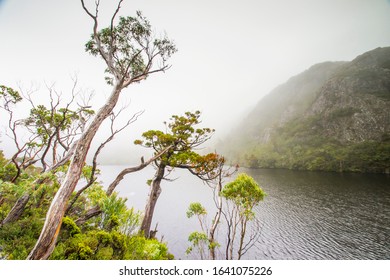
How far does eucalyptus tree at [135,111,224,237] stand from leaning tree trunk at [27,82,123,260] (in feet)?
16.2

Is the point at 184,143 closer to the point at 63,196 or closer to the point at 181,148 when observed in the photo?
the point at 181,148

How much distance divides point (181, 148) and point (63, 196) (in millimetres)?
6864

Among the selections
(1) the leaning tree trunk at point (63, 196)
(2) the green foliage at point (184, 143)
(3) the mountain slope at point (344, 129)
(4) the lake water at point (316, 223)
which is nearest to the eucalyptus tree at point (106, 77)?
(1) the leaning tree trunk at point (63, 196)

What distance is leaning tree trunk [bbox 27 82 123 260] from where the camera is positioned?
Answer: 3.48 m

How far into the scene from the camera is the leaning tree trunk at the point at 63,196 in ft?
11.4

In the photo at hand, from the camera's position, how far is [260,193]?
32.7ft

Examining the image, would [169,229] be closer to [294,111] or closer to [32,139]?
[32,139]

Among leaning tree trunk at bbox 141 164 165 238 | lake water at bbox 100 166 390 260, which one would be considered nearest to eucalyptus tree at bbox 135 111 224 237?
leaning tree trunk at bbox 141 164 165 238

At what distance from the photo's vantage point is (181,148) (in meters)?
10.4

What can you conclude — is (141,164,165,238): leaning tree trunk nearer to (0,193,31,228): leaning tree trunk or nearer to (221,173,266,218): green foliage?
(221,173,266,218): green foliage

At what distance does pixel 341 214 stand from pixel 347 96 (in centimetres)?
10142

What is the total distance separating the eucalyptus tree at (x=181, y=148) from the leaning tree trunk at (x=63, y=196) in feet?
16.2

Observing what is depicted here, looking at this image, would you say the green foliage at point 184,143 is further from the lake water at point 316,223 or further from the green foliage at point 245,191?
the lake water at point 316,223

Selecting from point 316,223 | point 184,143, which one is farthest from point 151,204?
point 316,223
